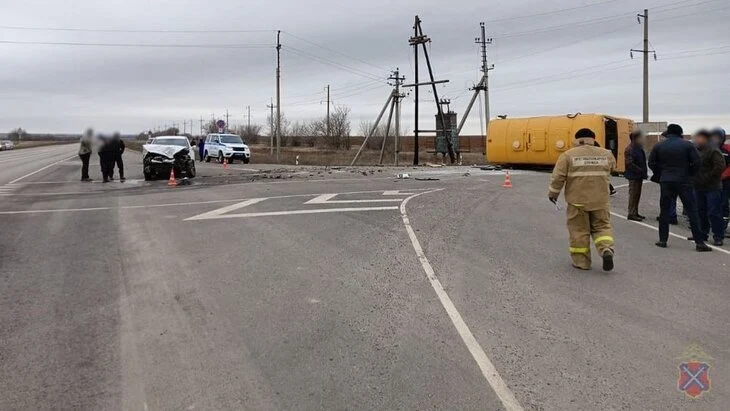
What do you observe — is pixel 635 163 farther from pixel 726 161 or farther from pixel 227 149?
pixel 227 149

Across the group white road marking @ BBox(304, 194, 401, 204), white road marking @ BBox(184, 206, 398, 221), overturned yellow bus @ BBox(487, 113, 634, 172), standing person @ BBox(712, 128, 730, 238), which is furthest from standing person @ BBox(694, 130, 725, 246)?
overturned yellow bus @ BBox(487, 113, 634, 172)

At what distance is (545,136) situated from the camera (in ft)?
93.5

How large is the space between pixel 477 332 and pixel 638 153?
8.58m

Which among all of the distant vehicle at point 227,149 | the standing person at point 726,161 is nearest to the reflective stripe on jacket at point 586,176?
the standing person at point 726,161

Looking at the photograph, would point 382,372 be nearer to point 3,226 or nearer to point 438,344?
point 438,344

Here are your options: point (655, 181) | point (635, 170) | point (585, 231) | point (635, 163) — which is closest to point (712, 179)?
point (655, 181)

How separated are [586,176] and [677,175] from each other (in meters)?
2.56

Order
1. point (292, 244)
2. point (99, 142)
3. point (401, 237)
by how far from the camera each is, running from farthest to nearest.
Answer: point (99, 142), point (401, 237), point (292, 244)

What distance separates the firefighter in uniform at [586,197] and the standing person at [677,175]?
7.22ft

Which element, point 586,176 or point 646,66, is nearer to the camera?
point 586,176

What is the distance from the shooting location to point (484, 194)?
16.5 meters

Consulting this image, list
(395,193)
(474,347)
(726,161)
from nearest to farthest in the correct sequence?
(474,347) < (726,161) < (395,193)

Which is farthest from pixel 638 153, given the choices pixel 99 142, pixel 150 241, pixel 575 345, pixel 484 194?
pixel 99 142

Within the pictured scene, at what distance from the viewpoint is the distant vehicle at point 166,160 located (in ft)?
70.7
